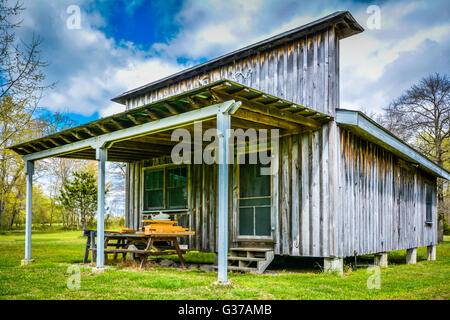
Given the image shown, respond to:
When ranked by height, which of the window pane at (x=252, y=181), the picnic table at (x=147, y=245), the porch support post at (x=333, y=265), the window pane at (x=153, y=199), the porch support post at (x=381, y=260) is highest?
the window pane at (x=252, y=181)

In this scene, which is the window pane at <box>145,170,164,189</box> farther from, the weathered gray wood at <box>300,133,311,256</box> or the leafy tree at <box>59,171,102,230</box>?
the leafy tree at <box>59,171,102,230</box>

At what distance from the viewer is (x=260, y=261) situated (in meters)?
8.26

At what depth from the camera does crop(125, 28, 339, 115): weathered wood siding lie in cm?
869

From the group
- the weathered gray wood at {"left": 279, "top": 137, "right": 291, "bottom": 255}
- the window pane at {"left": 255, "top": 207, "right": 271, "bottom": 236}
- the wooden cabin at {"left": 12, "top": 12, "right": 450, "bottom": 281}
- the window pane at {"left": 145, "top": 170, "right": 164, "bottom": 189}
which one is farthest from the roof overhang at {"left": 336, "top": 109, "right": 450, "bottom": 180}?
the window pane at {"left": 145, "top": 170, "right": 164, "bottom": 189}

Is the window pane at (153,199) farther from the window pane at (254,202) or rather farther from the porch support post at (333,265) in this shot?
the porch support post at (333,265)

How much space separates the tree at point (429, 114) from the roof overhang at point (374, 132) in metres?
13.0

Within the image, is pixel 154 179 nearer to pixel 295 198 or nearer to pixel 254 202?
pixel 254 202

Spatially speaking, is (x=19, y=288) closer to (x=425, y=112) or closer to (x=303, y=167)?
(x=303, y=167)

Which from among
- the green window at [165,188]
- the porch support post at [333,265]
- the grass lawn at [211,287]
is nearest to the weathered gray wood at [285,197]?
the porch support post at [333,265]

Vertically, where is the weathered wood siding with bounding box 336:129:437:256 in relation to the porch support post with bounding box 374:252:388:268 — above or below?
above

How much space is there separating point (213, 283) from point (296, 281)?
1664mm

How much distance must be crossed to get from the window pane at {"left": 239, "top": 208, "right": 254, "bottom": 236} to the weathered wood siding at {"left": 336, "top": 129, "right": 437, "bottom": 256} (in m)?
2.14

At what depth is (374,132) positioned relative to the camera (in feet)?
28.1

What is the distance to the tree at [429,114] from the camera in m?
22.4
